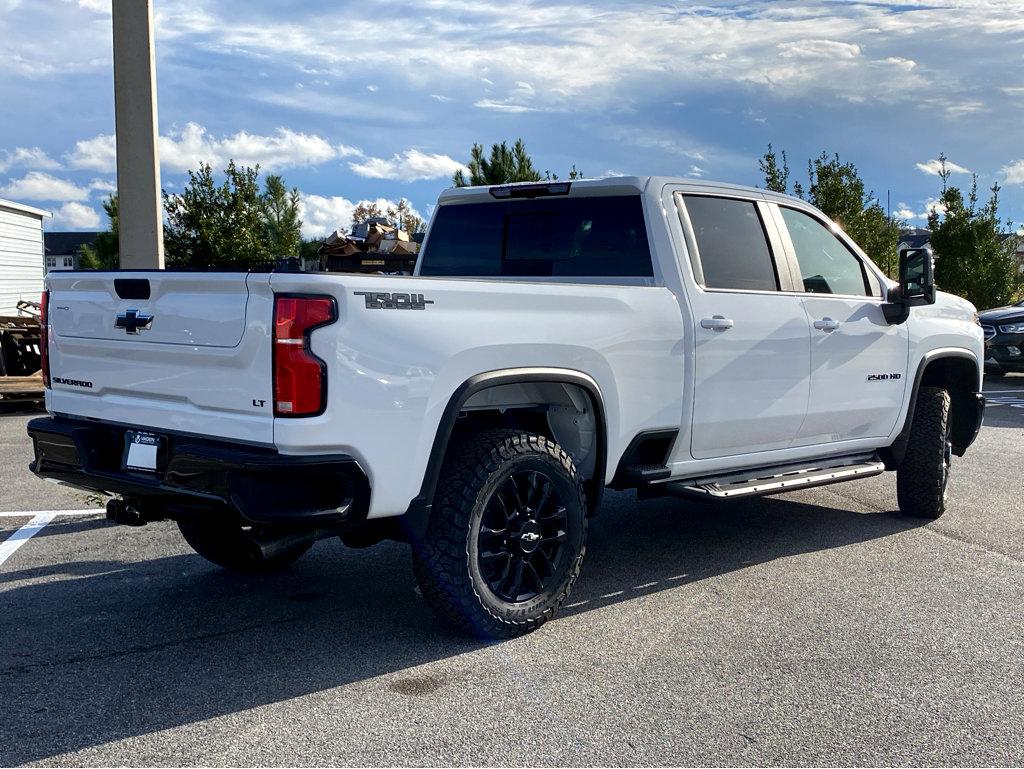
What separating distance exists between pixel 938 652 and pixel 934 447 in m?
2.69

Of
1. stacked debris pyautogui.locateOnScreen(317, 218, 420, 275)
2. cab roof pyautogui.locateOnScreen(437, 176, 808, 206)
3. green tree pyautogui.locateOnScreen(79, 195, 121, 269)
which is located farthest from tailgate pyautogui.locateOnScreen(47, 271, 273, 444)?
green tree pyautogui.locateOnScreen(79, 195, 121, 269)

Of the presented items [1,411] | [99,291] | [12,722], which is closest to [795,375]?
[99,291]

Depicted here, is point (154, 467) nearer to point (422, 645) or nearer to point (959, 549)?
point (422, 645)

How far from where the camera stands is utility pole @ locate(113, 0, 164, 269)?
8.21 m

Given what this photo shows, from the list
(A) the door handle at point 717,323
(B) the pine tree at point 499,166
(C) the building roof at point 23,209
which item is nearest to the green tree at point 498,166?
(B) the pine tree at point 499,166

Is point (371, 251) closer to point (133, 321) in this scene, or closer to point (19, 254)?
point (133, 321)

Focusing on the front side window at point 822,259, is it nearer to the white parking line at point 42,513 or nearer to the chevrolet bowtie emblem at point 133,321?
the chevrolet bowtie emblem at point 133,321

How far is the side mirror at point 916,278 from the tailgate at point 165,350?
407 cm

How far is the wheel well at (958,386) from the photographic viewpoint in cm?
704

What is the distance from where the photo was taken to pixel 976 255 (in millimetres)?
23703

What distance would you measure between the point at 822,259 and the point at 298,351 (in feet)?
11.9

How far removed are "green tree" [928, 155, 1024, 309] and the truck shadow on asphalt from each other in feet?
62.7

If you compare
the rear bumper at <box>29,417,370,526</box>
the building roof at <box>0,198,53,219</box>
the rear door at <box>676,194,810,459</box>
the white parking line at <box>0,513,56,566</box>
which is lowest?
the white parking line at <box>0,513,56,566</box>

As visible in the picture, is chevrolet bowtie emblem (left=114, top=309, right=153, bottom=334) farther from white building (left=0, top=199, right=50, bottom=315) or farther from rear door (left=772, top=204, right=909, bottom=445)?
white building (left=0, top=199, right=50, bottom=315)
